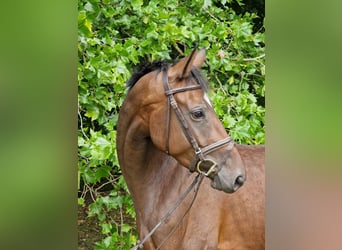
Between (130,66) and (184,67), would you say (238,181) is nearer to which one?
(184,67)

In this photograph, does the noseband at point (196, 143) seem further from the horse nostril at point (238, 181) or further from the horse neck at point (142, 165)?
the horse neck at point (142, 165)

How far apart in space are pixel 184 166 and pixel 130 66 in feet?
4.19

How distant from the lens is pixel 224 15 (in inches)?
166

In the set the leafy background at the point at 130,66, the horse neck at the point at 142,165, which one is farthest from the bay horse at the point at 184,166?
the leafy background at the point at 130,66

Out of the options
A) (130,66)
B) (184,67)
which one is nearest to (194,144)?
(184,67)

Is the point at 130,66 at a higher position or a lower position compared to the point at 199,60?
lower

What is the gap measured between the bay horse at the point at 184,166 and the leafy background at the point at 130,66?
1.27 feet

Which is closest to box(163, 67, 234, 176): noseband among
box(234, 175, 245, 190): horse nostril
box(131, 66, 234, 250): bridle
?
box(131, 66, 234, 250): bridle

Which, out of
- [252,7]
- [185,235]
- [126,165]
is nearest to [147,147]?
[126,165]

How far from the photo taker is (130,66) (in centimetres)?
349

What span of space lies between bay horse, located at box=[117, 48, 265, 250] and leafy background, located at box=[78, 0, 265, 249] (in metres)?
0.39

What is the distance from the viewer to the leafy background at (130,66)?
304 cm
